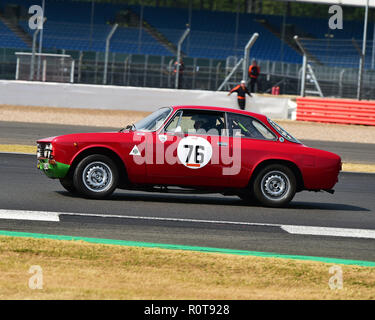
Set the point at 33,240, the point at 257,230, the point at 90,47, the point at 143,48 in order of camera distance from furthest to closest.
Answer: the point at 143,48
the point at 90,47
the point at 257,230
the point at 33,240

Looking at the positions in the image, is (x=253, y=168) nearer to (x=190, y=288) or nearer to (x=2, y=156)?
(x=190, y=288)

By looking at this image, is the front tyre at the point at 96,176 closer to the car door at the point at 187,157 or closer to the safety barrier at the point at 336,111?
the car door at the point at 187,157

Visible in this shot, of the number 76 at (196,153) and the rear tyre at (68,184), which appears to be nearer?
the number 76 at (196,153)

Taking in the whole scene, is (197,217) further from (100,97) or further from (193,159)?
(100,97)

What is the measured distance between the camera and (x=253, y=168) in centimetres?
1035

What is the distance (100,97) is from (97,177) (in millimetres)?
18937

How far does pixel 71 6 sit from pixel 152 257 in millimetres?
40468

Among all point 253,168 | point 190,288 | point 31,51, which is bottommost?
point 190,288

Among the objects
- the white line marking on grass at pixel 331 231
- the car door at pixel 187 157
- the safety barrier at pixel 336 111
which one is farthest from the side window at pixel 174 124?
the safety barrier at pixel 336 111

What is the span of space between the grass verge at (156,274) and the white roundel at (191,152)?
127 inches

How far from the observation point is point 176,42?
3794 cm

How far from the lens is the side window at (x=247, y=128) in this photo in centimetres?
1055

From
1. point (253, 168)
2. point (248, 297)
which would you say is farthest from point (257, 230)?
point (248, 297)

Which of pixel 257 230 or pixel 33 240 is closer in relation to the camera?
pixel 33 240
